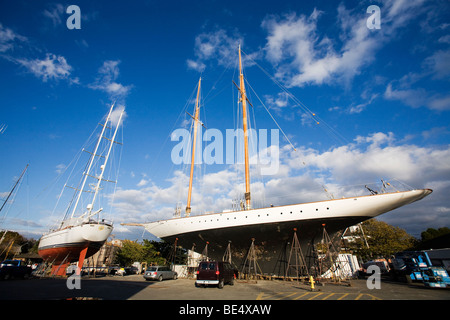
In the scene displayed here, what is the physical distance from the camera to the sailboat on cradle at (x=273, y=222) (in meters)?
13.0

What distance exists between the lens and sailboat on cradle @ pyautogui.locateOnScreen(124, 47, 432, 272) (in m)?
13.0

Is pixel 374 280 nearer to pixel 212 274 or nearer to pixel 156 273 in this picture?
pixel 212 274

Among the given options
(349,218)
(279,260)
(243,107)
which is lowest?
(279,260)

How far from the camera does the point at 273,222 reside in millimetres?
14703

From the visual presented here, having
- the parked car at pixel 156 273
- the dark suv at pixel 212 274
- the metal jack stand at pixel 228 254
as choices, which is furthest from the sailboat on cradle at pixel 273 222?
the dark suv at pixel 212 274

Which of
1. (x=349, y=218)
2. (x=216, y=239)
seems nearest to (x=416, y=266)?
(x=349, y=218)

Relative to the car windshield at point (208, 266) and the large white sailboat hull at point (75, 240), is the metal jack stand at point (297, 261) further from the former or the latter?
the large white sailboat hull at point (75, 240)

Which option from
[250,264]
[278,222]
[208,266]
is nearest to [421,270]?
[278,222]

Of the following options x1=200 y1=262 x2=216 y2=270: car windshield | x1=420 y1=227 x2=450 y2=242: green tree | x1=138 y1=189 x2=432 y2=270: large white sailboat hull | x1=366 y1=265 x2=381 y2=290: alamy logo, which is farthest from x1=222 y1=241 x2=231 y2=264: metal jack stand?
x1=420 y1=227 x2=450 y2=242: green tree
